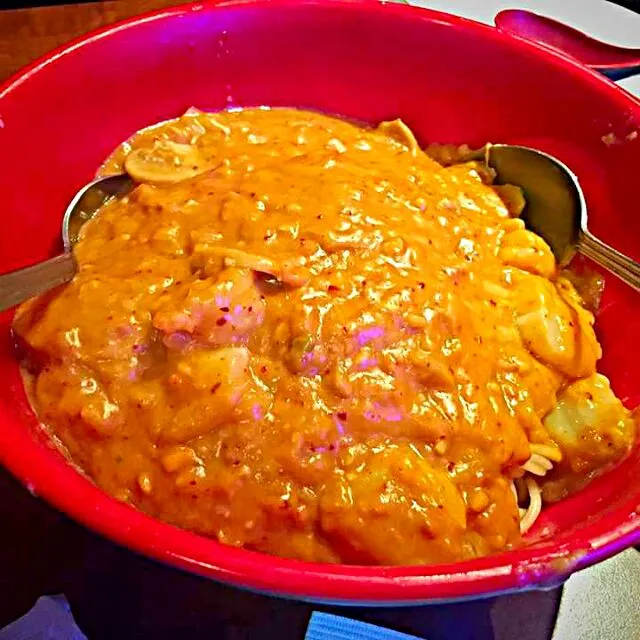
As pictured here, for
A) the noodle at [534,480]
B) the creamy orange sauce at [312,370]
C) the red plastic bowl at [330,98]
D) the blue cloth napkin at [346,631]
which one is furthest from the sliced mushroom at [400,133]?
the blue cloth napkin at [346,631]

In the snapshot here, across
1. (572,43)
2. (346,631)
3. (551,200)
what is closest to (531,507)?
(346,631)

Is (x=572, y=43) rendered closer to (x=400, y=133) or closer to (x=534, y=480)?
(x=400, y=133)

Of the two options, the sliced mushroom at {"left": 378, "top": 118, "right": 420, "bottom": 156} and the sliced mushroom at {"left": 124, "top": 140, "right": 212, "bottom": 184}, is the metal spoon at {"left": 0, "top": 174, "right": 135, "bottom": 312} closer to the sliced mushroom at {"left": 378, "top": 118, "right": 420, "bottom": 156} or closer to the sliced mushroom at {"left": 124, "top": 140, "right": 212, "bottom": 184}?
the sliced mushroom at {"left": 124, "top": 140, "right": 212, "bottom": 184}

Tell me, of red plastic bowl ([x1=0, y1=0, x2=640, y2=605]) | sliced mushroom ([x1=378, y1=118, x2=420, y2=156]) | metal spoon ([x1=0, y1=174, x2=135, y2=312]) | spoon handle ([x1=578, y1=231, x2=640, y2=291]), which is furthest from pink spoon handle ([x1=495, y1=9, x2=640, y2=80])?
metal spoon ([x1=0, y1=174, x2=135, y2=312])

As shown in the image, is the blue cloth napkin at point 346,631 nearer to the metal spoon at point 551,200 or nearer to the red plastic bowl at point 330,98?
the red plastic bowl at point 330,98


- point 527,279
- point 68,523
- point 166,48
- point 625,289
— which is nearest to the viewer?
point 68,523

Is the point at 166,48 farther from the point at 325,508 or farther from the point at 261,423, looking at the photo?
the point at 325,508

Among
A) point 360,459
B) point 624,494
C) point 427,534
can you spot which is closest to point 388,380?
point 360,459
